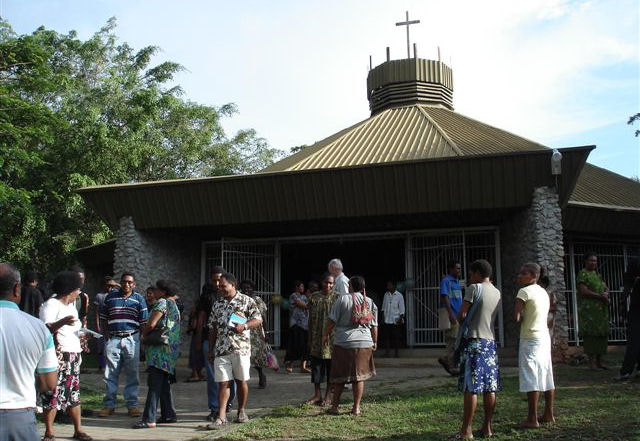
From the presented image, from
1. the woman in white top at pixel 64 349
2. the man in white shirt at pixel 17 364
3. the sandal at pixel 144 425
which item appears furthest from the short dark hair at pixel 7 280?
the sandal at pixel 144 425

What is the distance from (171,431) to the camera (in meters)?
6.67

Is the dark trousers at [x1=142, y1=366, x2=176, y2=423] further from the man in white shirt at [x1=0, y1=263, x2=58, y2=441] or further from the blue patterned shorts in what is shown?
the man in white shirt at [x1=0, y1=263, x2=58, y2=441]

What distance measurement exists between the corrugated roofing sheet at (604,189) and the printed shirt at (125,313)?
32.5 ft

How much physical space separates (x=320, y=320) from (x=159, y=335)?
196 centimetres

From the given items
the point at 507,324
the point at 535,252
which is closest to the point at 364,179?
the point at 535,252

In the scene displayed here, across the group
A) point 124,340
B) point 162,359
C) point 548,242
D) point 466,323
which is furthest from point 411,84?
point 466,323

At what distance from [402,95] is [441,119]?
2.29 meters

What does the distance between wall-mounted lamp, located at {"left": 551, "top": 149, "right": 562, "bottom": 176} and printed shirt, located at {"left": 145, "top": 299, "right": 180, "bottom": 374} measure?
23.9ft

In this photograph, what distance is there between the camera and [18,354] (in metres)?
3.27

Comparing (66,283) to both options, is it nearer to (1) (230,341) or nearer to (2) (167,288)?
(2) (167,288)

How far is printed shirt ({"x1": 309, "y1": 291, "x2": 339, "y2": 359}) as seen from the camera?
779 cm

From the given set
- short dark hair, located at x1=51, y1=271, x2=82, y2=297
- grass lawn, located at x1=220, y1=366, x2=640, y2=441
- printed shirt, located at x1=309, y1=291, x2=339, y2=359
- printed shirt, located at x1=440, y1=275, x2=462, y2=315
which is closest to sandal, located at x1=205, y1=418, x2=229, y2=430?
grass lawn, located at x1=220, y1=366, x2=640, y2=441

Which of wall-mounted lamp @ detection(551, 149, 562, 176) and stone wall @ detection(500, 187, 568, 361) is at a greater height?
wall-mounted lamp @ detection(551, 149, 562, 176)

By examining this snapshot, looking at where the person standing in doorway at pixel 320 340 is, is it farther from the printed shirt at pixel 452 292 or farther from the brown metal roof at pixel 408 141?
the brown metal roof at pixel 408 141
